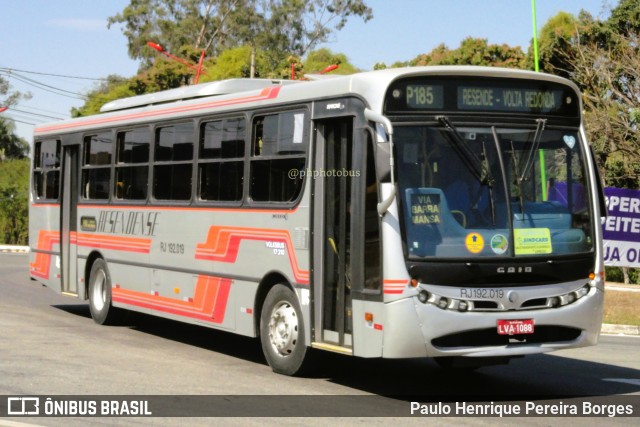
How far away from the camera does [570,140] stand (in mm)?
11289

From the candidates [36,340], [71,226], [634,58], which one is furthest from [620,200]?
[36,340]

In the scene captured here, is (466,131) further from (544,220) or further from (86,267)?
(86,267)

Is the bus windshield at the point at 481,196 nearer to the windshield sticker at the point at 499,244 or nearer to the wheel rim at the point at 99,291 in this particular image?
the windshield sticker at the point at 499,244

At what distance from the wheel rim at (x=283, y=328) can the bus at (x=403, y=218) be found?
0.02 m

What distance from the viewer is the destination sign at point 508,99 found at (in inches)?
426

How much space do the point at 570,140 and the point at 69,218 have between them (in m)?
9.77

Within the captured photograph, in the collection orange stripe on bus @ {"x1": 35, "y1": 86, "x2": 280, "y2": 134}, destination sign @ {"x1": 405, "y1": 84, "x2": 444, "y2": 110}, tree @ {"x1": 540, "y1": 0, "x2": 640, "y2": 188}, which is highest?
tree @ {"x1": 540, "y1": 0, "x2": 640, "y2": 188}

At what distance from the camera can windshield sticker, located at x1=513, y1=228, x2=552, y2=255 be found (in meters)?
10.5

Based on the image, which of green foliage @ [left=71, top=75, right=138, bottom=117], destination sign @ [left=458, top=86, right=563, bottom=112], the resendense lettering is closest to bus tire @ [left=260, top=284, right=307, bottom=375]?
destination sign @ [left=458, top=86, right=563, bottom=112]

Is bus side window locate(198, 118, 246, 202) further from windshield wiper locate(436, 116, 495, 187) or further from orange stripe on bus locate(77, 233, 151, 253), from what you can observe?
windshield wiper locate(436, 116, 495, 187)

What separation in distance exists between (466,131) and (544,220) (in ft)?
3.68

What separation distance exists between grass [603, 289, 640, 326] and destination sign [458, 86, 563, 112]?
9.65 metres

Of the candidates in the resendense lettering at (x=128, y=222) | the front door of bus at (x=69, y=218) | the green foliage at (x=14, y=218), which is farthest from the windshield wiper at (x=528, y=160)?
the green foliage at (x=14, y=218)

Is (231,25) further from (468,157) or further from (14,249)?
(468,157)
